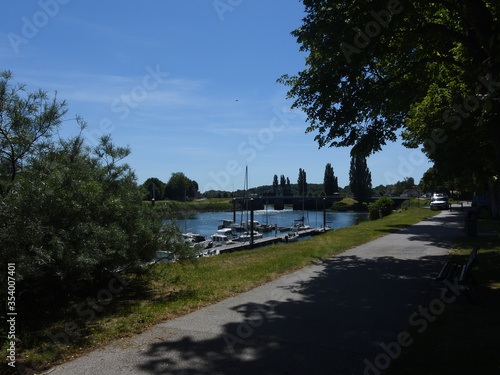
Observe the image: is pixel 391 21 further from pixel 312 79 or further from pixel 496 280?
pixel 496 280

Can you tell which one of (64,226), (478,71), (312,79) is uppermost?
(312,79)

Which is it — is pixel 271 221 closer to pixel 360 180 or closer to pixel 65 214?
pixel 360 180

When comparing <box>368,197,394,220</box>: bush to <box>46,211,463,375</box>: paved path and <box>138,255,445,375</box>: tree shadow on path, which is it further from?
<box>138,255,445,375</box>: tree shadow on path

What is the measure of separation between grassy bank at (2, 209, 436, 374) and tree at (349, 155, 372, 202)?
10238cm

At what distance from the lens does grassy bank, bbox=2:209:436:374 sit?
498 centimetres

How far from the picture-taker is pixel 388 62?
1208 cm

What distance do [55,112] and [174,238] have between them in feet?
11.2

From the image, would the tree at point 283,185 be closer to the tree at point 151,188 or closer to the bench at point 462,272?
the tree at point 151,188

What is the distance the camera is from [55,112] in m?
7.42

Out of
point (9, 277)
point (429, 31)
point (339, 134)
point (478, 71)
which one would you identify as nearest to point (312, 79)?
point (339, 134)

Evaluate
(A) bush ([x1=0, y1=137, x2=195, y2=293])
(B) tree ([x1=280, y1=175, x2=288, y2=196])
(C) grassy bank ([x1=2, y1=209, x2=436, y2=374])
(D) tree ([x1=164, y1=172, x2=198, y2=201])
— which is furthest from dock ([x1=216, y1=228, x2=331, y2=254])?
(B) tree ([x1=280, y1=175, x2=288, y2=196])

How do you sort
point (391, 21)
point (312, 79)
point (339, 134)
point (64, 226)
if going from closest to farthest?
1. point (64, 226)
2. point (391, 21)
3. point (312, 79)
4. point (339, 134)

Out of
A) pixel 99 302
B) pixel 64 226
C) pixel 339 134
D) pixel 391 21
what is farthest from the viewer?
pixel 339 134

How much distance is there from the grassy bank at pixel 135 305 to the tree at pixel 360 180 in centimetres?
10238
